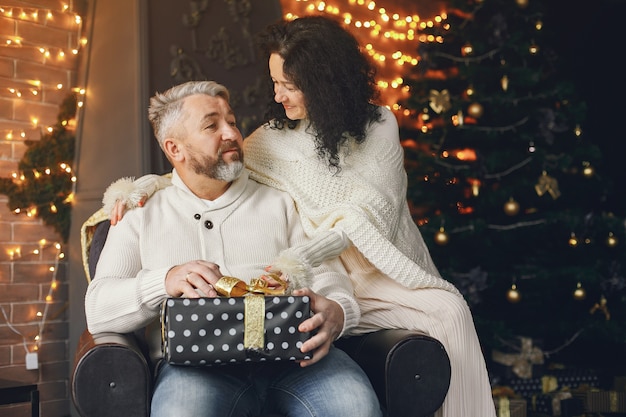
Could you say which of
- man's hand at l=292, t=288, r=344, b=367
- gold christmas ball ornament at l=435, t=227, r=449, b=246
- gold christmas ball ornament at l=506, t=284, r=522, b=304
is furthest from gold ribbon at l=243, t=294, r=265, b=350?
gold christmas ball ornament at l=506, t=284, r=522, b=304

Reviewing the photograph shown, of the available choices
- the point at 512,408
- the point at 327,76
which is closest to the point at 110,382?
the point at 327,76

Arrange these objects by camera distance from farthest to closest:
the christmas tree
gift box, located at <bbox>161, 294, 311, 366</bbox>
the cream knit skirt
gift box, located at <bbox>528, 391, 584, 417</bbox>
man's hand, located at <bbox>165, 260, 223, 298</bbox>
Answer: the christmas tree, gift box, located at <bbox>528, 391, 584, 417</bbox>, the cream knit skirt, man's hand, located at <bbox>165, 260, 223, 298</bbox>, gift box, located at <bbox>161, 294, 311, 366</bbox>

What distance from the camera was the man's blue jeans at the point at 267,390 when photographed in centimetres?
177

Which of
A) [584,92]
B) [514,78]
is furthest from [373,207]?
[584,92]

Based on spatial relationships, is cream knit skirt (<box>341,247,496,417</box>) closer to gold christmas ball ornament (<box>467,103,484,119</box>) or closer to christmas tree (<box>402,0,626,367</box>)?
christmas tree (<box>402,0,626,367</box>)

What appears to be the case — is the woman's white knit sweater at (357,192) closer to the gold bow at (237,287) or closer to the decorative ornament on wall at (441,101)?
the gold bow at (237,287)

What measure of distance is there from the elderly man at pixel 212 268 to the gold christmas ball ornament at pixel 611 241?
2.29m

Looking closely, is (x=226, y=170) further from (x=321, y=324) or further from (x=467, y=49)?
(x=467, y=49)

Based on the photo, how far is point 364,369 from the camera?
2.09m

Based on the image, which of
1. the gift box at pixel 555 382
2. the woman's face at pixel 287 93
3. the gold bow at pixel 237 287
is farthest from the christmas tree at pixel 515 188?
the gold bow at pixel 237 287

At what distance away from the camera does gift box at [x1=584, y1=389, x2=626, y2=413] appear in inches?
156

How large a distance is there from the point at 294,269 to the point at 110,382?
1.84 feet

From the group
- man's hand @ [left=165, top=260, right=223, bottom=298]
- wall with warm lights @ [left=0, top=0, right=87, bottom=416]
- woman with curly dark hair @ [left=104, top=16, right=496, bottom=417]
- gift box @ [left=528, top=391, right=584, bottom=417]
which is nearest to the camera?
man's hand @ [left=165, top=260, right=223, bottom=298]

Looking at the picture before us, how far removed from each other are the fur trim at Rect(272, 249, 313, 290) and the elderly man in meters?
0.04
